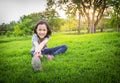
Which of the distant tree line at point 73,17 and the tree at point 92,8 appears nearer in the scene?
the distant tree line at point 73,17

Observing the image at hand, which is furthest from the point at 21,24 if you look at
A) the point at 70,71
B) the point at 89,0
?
Answer: the point at 89,0

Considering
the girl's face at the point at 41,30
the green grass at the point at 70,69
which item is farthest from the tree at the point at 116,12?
the girl's face at the point at 41,30

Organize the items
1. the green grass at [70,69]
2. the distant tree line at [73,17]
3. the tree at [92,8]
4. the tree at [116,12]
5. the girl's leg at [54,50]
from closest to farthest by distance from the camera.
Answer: the green grass at [70,69] < the girl's leg at [54,50] < the distant tree line at [73,17] < the tree at [116,12] < the tree at [92,8]

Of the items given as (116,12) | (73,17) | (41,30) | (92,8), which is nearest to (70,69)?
(41,30)

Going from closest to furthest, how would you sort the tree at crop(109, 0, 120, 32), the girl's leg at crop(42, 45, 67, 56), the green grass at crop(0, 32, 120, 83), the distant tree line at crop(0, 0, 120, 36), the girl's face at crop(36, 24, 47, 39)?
1. the green grass at crop(0, 32, 120, 83)
2. the girl's face at crop(36, 24, 47, 39)
3. the girl's leg at crop(42, 45, 67, 56)
4. the distant tree line at crop(0, 0, 120, 36)
5. the tree at crop(109, 0, 120, 32)

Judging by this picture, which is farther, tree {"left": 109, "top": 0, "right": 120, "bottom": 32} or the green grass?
tree {"left": 109, "top": 0, "right": 120, "bottom": 32}

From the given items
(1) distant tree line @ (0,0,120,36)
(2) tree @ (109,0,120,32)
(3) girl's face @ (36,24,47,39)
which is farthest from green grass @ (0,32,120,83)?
(2) tree @ (109,0,120,32)

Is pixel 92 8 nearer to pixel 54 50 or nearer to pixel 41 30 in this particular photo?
pixel 54 50

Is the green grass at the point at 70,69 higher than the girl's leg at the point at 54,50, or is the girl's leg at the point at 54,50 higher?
the girl's leg at the point at 54,50

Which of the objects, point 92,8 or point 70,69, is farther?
point 92,8

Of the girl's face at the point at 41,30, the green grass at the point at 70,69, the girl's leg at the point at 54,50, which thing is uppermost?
the girl's face at the point at 41,30

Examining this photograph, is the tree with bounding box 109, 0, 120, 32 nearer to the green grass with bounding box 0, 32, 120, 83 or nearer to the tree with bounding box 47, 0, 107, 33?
the tree with bounding box 47, 0, 107, 33

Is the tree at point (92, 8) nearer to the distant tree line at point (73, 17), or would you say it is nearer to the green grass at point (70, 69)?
the distant tree line at point (73, 17)

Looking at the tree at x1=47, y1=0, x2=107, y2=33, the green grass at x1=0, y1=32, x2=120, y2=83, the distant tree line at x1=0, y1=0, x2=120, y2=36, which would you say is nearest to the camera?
the green grass at x1=0, y1=32, x2=120, y2=83
